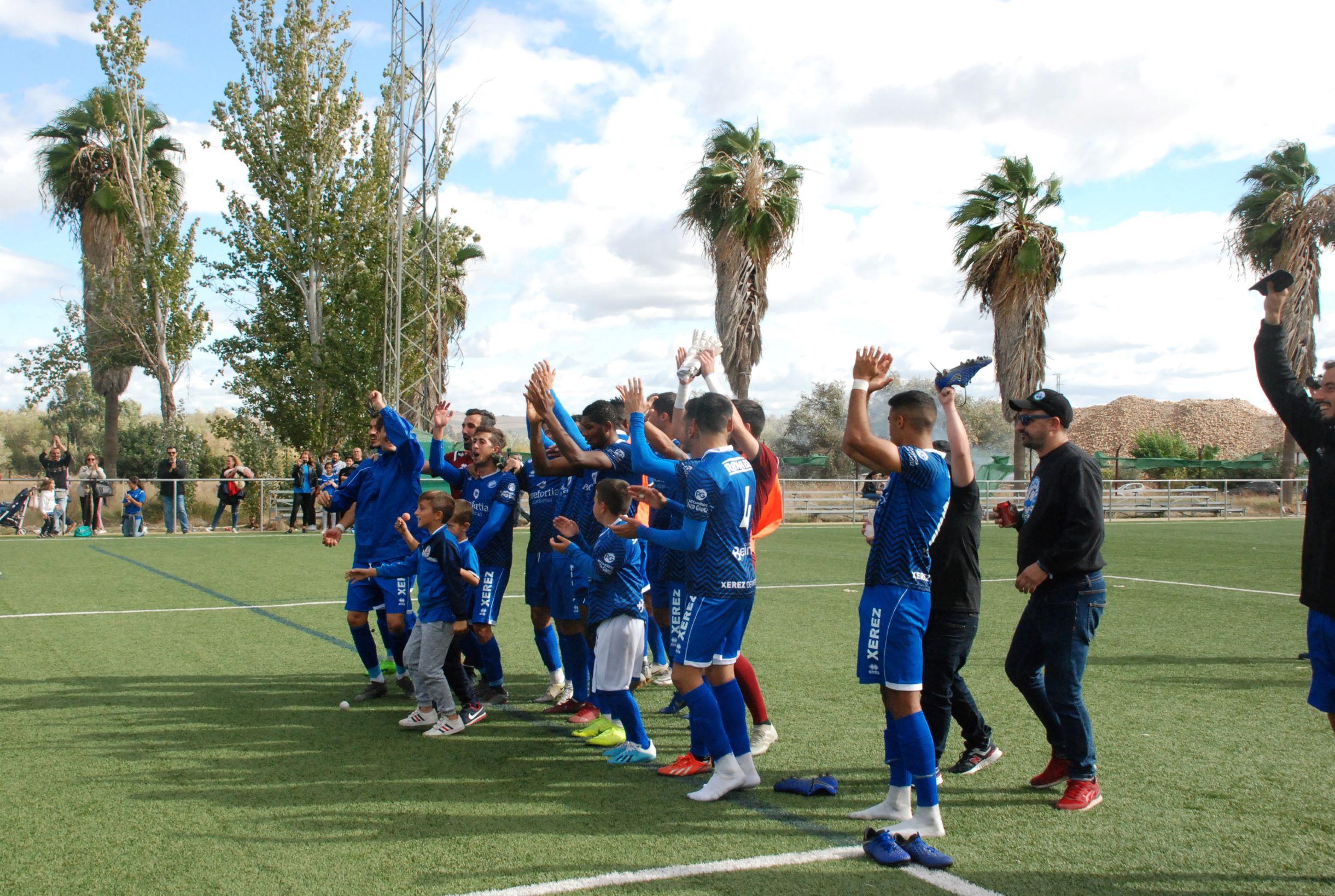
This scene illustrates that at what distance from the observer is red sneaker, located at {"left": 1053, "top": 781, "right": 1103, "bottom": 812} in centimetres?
443

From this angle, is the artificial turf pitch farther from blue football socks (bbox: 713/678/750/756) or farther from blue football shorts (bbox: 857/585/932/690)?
blue football shorts (bbox: 857/585/932/690)

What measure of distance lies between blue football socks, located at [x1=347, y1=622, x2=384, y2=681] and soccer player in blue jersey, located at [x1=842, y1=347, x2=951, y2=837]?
3722 millimetres

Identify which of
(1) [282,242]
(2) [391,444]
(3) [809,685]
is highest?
(1) [282,242]

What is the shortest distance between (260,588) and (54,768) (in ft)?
24.4

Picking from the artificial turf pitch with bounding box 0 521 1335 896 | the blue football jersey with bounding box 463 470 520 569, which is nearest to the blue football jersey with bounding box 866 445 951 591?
the artificial turf pitch with bounding box 0 521 1335 896

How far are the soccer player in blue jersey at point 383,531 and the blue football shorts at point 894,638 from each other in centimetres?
355

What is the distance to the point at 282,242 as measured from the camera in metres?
26.4

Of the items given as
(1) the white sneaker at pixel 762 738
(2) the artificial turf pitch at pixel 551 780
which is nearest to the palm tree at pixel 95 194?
(2) the artificial turf pitch at pixel 551 780

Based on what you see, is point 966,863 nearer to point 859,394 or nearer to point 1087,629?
point 1087,629

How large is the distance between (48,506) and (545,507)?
1896 centimetres

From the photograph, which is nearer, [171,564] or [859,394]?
[859,394]

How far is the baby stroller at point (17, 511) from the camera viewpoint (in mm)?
21625

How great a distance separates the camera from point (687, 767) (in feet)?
16.3

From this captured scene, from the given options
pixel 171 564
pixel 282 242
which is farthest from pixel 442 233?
pixel 171 564
